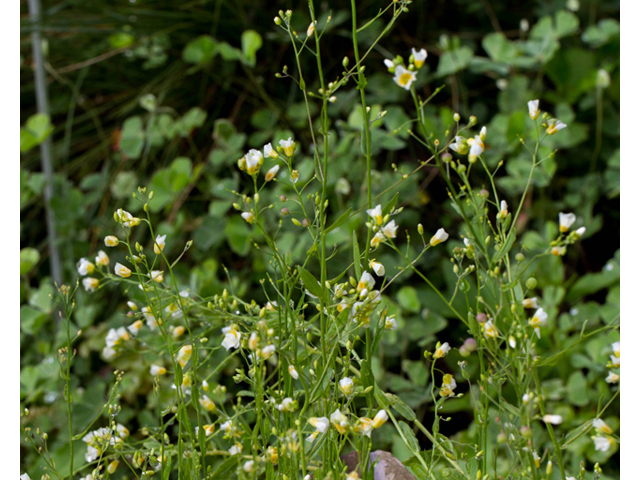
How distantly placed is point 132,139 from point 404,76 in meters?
1.01

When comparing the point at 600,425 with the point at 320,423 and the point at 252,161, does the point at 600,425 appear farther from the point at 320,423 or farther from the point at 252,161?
the point at 252,161

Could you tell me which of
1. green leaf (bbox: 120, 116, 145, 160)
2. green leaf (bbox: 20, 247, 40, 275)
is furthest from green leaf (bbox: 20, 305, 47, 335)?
green leaf (bbox: 120, 116, 145, 160)

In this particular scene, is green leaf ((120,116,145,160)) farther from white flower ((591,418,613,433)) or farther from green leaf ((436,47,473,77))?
white flower ((591,418,613,433))

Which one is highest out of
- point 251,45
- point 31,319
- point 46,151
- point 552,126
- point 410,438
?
point 552,126

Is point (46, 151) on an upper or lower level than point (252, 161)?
lower

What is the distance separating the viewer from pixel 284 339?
1.63 feet

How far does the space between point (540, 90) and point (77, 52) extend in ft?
3.99

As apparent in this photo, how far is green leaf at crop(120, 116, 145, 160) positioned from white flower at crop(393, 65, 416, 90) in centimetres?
98

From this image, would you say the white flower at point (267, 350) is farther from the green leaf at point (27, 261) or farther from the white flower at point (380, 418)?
the green leaf at point (27, 261)

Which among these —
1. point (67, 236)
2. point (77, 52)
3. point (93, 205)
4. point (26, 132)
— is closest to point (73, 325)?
point (67, 236)

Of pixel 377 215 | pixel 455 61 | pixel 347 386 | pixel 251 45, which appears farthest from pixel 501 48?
pixel 347 386

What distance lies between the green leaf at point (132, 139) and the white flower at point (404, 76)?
3.21 ft

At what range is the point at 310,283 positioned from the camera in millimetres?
433
